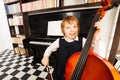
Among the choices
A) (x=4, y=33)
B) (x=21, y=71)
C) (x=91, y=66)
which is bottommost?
(x=21, y=71)

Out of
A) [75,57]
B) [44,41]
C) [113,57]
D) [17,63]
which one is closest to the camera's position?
[75,57]

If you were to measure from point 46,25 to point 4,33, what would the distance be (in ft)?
6.94

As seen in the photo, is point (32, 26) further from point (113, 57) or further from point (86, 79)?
point (86, 79)

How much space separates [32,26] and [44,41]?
1.93 feet

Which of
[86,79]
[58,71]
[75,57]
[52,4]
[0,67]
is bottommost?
[0,67]

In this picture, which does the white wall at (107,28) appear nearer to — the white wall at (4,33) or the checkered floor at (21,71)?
the checkered floor at (21,71)

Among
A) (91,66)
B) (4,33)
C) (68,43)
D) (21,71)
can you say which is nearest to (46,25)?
(21,71)

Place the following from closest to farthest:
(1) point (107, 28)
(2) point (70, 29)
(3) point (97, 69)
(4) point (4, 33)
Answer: (3) point (97, 69), (2) point (70, 29), (1) point (107, 28), (4) point (4, 33)

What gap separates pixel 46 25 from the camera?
7.14 feet

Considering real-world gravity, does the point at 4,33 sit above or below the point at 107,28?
below

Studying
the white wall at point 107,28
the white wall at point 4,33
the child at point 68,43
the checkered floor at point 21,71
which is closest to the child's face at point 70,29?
the child at point 68,43

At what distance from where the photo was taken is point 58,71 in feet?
3.15

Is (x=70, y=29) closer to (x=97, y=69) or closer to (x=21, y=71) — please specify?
(x=97, y=69)

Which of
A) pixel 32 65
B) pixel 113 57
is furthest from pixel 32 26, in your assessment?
pixel 113 57
